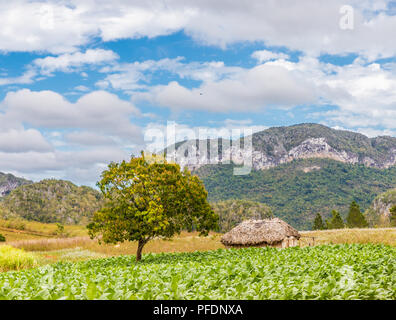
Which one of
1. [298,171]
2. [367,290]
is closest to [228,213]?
[298,171]

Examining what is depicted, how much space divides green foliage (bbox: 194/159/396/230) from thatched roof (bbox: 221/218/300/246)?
105553mm

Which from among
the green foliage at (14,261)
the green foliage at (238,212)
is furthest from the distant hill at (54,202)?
the green foliage at (14,261)

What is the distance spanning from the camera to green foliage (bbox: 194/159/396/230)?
146m

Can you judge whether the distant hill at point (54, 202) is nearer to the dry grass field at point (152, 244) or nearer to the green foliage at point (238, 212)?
the green foliage at point (238, 212)

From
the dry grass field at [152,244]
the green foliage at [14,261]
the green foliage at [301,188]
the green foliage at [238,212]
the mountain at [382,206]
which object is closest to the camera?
the green foliage at [14,261]

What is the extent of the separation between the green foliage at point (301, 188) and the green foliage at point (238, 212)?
800 inches

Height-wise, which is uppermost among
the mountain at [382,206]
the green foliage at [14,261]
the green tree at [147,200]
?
the green tree at [147,200]

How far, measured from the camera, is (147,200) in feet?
65.1

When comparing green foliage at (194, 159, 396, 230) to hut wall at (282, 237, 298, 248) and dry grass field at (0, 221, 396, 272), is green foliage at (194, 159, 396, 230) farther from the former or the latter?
hut wall at (282, 237, 298, 248)

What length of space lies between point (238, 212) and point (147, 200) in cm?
9449

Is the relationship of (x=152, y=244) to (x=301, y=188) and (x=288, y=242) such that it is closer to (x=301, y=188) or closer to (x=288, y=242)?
(x=288, y=242)

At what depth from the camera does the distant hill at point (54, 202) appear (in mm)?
113688

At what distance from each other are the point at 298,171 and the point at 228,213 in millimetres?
91930
